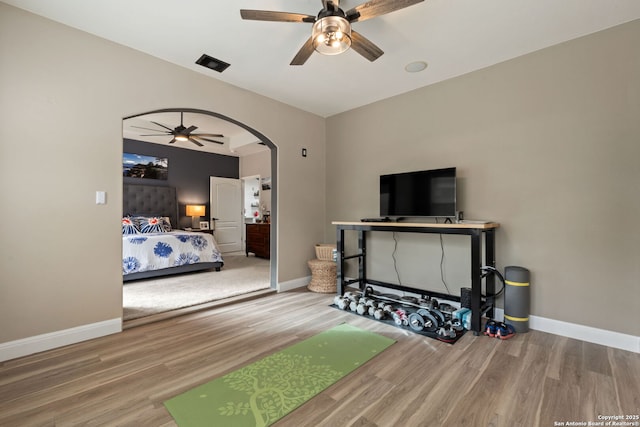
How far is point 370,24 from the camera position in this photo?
7.63 feet

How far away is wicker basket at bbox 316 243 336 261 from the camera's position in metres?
4.09

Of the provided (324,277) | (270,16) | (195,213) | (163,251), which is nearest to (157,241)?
(163,251)

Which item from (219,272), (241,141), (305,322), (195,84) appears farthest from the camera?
(241,141)

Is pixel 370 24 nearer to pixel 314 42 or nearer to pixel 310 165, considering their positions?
pixel 314 42

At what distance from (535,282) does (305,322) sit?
2.23 meters

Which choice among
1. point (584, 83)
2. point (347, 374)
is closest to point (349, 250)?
point (347, 374)

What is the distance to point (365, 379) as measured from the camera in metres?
1.87

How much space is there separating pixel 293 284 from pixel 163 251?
7.38 ft

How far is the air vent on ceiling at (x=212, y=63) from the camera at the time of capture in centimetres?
→ 284

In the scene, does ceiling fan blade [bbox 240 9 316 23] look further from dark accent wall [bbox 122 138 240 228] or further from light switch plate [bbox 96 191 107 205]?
dark accent wall [bbox 122 138 240 228]

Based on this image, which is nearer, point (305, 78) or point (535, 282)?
point (535, 282)

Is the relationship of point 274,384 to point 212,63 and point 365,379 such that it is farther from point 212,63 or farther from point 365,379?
point 212,63

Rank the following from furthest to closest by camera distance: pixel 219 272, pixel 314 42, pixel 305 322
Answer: pixel 219 272 < pixel 305 322 < pixel 314 42

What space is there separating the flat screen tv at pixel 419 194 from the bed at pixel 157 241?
3315 millimetres
